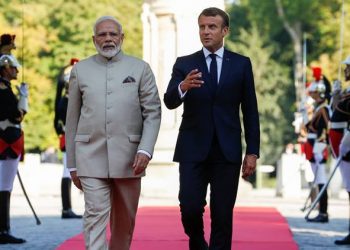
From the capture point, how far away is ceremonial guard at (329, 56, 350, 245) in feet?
49.5

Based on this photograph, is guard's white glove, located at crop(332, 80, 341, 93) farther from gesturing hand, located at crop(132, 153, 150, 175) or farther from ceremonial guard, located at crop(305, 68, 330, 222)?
gesturing hand, located at crop(132, 153, 150, 175)

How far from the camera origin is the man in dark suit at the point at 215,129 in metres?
10.0

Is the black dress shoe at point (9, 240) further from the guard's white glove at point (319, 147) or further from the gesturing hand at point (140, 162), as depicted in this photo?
the guard's white glove at point (319, 147)

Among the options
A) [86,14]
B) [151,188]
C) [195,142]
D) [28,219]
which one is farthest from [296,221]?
[86,14]

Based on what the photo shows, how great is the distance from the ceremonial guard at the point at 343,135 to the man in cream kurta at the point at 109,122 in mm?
5319

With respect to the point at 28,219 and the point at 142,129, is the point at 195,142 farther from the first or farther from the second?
the point at 28,219

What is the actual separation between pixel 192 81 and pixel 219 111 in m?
0.55

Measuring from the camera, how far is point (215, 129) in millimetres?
10047

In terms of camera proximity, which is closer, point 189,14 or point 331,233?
point 331,233

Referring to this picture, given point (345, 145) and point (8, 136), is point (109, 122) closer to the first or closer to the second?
point (8, 136)

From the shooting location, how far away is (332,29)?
61.2 meters

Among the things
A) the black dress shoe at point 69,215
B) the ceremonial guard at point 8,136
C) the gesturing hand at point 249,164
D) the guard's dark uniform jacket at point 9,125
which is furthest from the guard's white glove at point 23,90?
the gesturing hand at point 249,164

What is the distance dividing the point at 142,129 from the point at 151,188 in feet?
55.1

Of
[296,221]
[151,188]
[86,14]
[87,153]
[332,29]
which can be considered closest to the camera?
[87,153]
